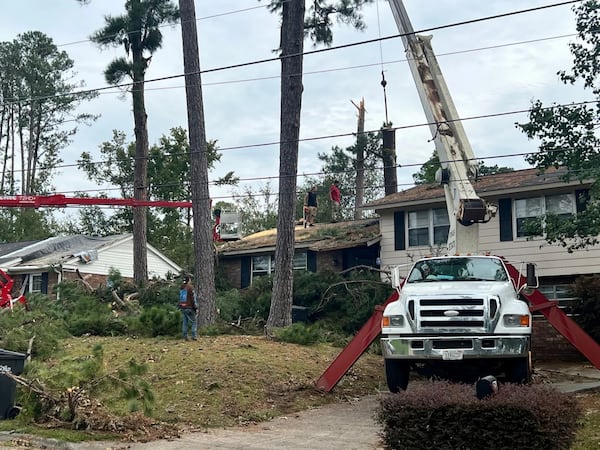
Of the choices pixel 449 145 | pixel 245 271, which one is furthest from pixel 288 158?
pixel 245 271

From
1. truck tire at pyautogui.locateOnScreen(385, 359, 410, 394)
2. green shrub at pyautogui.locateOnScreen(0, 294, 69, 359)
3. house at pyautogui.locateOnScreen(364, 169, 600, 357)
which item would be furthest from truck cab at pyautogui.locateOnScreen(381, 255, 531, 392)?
house at pyautogui.locateOnScreen(364, 169, 600, 357)

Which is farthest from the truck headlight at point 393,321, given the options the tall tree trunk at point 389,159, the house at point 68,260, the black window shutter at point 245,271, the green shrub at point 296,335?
the tall tree trunk at point 389,159

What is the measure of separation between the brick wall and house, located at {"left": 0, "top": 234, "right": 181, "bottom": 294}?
60.9 feet

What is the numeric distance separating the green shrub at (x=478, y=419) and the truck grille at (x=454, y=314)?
9.46 ft

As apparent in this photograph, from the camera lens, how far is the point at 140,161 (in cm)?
2581

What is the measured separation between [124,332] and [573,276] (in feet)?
40.7

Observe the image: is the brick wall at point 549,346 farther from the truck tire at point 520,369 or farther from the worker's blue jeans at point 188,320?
the truck tire at point 520,369

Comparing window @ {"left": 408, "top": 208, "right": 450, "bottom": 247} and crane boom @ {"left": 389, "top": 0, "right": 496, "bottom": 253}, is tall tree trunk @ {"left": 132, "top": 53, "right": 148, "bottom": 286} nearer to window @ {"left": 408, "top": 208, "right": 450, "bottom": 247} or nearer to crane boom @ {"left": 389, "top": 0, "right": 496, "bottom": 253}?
window @ {"left": 408, "top": 208, "right": 450, "bottom": 247}

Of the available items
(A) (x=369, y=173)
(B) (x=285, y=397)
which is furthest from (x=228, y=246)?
(A) (x=369, y=173)

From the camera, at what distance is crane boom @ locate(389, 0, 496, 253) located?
1488 cm

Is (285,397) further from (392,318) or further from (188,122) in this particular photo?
(188,122)

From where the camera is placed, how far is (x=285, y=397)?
41.1 ft

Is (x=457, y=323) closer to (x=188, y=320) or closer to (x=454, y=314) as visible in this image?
(x=454, y=314)

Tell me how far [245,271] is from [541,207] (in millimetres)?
11431
